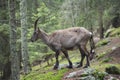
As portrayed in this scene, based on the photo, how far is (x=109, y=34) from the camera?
23.5 m

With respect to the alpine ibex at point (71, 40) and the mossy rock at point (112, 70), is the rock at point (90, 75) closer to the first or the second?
the mossy rock at point (112, 70)

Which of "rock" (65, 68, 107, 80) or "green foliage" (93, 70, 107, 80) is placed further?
"green foliage" (93, 70, 107, 80)

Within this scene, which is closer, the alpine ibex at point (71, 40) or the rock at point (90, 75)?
the rock at point (90, 75)

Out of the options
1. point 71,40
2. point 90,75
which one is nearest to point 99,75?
point 90,75

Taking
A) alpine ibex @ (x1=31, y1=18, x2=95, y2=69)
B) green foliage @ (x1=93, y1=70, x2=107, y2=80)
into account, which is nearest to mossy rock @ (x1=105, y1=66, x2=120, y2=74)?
green foliage @ (x1=93, y1=70, x2=107, y2=80)

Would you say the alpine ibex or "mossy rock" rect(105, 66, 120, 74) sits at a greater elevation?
the alpine ibex

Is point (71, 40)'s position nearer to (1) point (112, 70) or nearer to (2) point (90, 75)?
(1) point (112, 70)

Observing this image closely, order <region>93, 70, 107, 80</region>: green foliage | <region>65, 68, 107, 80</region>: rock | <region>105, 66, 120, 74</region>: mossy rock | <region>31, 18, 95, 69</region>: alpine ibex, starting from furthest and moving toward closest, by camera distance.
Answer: <region>31, 18, 95, 69</region>: alpine ibex
<region>105, 66, 120, 74</region>: mossy rock
<region>93, 70, 107, 80</region>: green foliage
<region>65, 68, 107, 80</region>: rock

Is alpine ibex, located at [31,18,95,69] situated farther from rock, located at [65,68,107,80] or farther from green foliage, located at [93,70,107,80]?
green foliage, located at [93,70,107,80]

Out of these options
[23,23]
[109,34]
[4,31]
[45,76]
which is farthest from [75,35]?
[109,34]

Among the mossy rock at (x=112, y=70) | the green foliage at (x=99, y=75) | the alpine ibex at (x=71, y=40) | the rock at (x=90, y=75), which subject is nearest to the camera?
the rock at (x=90, y=75)

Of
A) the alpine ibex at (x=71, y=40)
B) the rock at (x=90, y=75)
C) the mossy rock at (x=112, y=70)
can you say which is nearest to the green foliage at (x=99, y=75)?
the rock at (x=90, y=75)

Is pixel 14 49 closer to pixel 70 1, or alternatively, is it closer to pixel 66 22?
pixel 70 1

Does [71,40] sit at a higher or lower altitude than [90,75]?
higher
